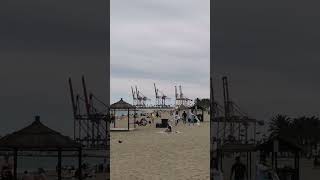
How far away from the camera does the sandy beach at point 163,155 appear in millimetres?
11188

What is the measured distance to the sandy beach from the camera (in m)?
11.2

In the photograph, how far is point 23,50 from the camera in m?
9.27

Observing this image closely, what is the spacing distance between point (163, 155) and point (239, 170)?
18.2 ft

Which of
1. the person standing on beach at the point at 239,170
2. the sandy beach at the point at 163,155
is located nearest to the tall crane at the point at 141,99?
the sandy beach at the point at 163,155

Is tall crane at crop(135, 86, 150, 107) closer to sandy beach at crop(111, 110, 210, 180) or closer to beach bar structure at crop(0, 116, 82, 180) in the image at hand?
sandy beach at crop(111, 110, 210, 180)

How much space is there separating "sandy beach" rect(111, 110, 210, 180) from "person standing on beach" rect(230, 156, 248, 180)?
256 cm

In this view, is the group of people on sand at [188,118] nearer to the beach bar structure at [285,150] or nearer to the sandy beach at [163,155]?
the sandy beach at [163,155]

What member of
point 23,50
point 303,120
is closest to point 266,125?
point 303,120

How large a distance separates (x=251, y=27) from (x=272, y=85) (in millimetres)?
1034

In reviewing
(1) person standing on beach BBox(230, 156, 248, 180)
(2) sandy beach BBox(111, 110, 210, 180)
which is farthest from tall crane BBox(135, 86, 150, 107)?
(1) person standing on beach BBox(230, 156, 248, 180)

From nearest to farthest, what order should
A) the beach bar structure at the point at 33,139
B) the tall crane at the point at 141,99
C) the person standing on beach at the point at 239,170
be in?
the beach bar structure at the point at 33,139 < the person standing on beach at the point at 239,170 < the tall crane at the point at 141,99

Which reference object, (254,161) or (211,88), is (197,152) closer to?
(211,88)

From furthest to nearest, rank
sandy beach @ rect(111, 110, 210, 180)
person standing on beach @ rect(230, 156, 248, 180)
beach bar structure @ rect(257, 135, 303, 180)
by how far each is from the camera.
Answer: sandy beach @ rect(111, 110, 210, 180) < person standing on beach @ rect(230, 156, 248, 180) < beach bar structure @ rect(257, 135, 303, 180)

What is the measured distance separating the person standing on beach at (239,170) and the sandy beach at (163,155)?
101 inches
